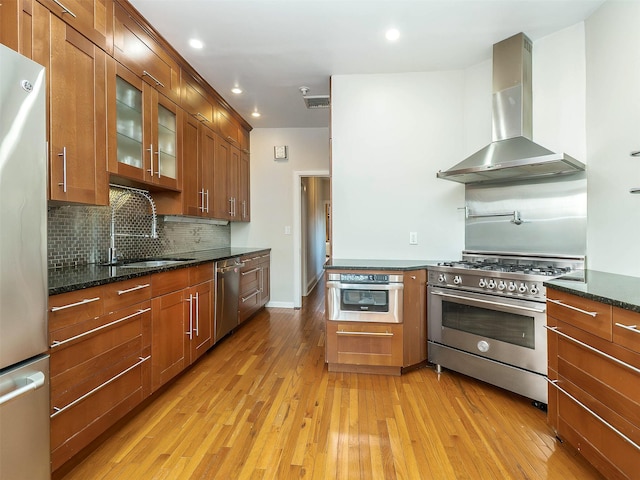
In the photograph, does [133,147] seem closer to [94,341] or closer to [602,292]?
[94,341]

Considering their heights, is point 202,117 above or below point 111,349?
above

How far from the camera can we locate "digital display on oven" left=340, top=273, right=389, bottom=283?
259 centimetres

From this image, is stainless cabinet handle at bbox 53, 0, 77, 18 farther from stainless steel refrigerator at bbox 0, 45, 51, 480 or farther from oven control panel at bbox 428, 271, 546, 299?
oven control panel at bbox 428, 271, 546, 299

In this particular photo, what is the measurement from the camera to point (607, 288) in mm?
1596

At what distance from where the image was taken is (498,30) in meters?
2.48

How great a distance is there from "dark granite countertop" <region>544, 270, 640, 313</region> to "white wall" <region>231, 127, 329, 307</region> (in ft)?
11.6

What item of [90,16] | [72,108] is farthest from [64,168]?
[90,16]

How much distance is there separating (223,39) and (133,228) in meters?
1.75

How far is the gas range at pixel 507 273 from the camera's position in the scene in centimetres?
212

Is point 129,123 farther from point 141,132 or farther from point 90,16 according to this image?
point 90,16

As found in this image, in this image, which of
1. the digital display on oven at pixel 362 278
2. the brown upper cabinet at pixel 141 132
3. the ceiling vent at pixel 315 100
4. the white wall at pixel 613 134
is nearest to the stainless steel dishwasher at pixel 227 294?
the brown upper cabinet at pixel 141 132


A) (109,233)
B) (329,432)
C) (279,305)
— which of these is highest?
(109,233)

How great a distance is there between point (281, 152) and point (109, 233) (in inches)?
110

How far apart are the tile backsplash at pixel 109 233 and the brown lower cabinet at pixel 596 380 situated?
2.96 meters
